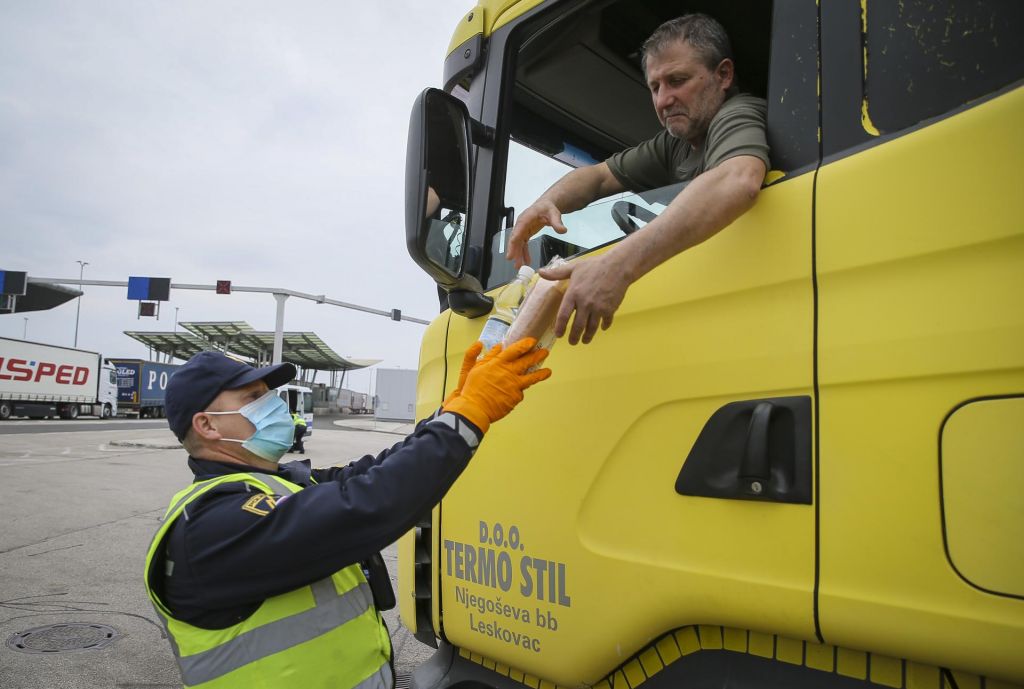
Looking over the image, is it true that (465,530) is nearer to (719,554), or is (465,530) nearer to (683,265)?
(719,554)

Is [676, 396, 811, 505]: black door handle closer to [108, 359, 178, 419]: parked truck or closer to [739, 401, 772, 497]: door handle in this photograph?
[739, 401, 772, 497]: door handle

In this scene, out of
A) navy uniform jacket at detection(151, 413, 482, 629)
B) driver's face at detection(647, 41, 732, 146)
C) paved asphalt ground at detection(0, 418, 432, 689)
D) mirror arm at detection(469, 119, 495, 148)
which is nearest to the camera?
navy uniform jacket at detection(151, 413, 482, 629)

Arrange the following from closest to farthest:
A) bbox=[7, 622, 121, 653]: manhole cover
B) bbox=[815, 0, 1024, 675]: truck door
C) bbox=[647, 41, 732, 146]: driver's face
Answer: bbox=[815, 0, 1024, 675]: truck door → bbox=[647, 41, 732, 146]: driver's face → bbox=[7, 622, 121, 653]: manhole cover

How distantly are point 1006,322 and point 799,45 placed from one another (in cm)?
71

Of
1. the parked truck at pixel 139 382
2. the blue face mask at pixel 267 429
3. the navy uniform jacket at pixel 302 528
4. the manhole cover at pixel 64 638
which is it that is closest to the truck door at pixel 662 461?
the navy uniform jacket at pixel 302 528

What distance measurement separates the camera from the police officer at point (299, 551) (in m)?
1.45

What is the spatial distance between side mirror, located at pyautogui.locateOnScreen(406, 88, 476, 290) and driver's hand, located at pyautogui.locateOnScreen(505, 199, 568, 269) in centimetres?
14

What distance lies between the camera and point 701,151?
1.66 meters

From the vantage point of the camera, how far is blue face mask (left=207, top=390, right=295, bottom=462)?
188 centimetres

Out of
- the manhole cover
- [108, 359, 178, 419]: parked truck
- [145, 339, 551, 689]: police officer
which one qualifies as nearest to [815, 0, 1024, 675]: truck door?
[145, 339, 551, 689]: police officer

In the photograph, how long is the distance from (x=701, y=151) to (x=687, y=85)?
6.5 inches

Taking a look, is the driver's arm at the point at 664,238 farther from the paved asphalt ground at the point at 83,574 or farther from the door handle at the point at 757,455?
the paved asphalt ground at the point at 83,574

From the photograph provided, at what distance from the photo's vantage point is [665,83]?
1.60 m

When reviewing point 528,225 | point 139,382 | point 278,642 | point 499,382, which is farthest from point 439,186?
point 139,382
